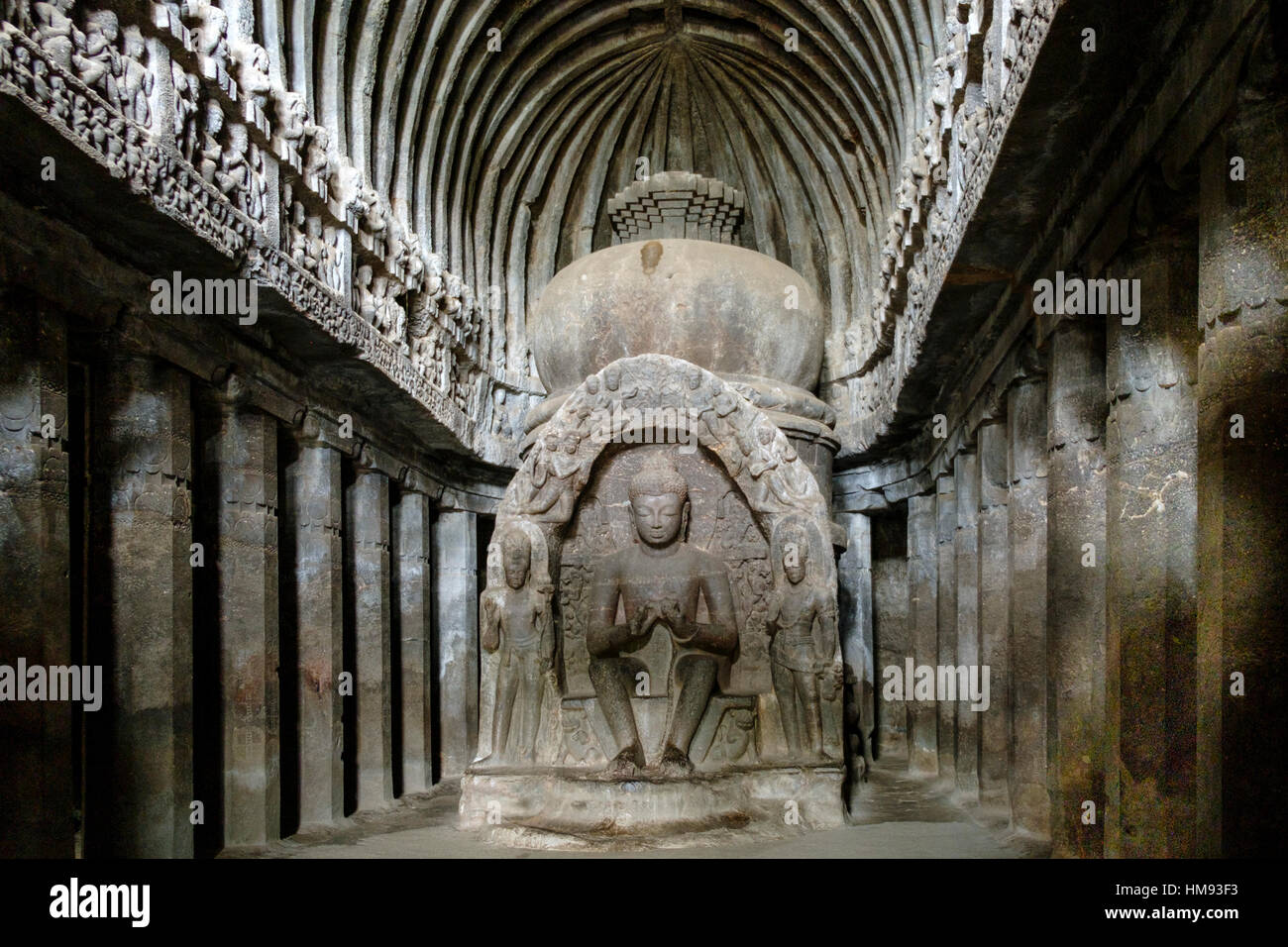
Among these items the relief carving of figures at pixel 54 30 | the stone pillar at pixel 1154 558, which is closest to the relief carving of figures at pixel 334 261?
the relief carving of figures at pixel 54 30

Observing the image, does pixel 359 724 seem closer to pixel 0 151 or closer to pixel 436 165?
pixel 436 165

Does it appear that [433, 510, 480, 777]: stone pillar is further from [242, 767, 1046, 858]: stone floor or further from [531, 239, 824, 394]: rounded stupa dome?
[242, 767, 1046, 858]: stone floor

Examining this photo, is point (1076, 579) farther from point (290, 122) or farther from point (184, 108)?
point (290, 122)

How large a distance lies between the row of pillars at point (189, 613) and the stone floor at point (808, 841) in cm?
58

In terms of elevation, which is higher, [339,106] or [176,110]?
[339,106]

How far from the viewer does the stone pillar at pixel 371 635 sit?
12156 mm

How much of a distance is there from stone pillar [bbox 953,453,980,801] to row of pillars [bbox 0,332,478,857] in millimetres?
5953

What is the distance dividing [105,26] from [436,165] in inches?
288

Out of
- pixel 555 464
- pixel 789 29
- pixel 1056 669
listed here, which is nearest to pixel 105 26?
pixel 555 464

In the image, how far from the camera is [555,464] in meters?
10.4

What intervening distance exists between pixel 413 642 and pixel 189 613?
549 centimetres

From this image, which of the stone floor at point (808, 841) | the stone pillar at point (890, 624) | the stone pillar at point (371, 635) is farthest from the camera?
the stone pillar at point (890, 624)

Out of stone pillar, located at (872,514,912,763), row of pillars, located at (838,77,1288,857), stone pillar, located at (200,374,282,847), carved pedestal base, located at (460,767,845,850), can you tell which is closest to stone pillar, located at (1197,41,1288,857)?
row of pillars, located at (838,77,1288,857)

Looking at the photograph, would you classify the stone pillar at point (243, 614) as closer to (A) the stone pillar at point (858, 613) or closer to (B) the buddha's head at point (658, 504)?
A: (B) the buddha's head at point (658, 504)
